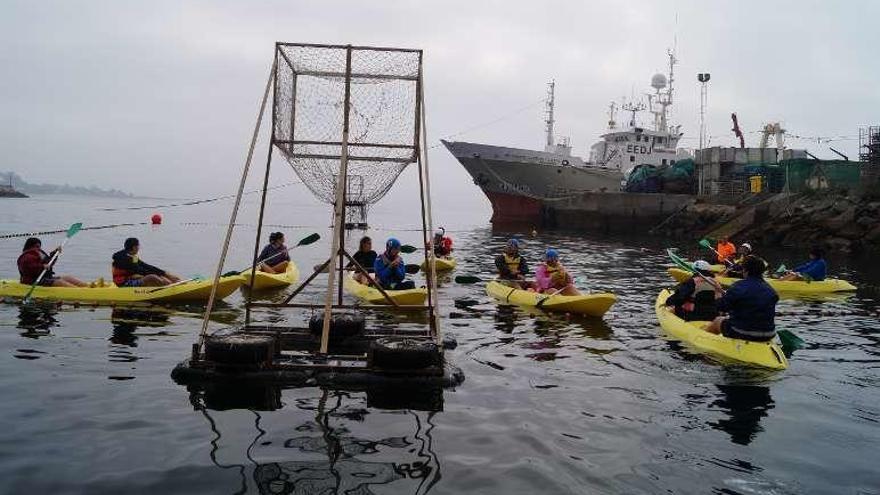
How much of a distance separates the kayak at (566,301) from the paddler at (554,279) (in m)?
0.35

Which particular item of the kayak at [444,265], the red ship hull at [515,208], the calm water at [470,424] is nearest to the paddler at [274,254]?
the kayak at [444,265]

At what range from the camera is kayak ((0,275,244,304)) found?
1441 centimetres

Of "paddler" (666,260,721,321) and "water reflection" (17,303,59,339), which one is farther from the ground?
"paddler" (666,260,721,321)

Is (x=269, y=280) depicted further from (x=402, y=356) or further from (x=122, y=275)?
(x=402, y=356)

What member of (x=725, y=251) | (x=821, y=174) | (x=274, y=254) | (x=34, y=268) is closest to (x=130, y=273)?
(x=34, y=268)

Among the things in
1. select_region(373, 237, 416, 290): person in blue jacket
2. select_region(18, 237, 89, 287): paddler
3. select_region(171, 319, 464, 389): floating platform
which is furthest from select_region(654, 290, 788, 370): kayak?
select_region(18, 237, 89, 287): paddler

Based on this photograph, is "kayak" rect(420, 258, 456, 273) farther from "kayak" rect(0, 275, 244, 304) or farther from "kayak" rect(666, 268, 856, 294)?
"kayak" rect(0, 275, 244, 304)

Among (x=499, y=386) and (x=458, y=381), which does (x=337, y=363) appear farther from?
(x=499, y=386)

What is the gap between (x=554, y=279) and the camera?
50.4ft

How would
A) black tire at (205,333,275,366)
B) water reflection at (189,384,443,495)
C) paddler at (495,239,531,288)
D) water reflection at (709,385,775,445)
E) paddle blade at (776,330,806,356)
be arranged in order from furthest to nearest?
paddler at (495,239,531,288)
paddle blade at (776,330,806,356)
black tire at (205,333,275,366)
water reflection at (709,385,775,445)
water reflection at (189,384,443,495)

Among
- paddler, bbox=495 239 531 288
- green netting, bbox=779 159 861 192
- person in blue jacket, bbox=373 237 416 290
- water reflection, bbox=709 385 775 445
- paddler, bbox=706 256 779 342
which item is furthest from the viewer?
green netting, bbox=779 159 861 192

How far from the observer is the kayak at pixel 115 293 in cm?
1441

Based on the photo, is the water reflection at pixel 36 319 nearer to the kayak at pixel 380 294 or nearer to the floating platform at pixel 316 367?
the floating platform at pixel 316 367

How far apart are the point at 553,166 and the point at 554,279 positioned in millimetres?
43949
